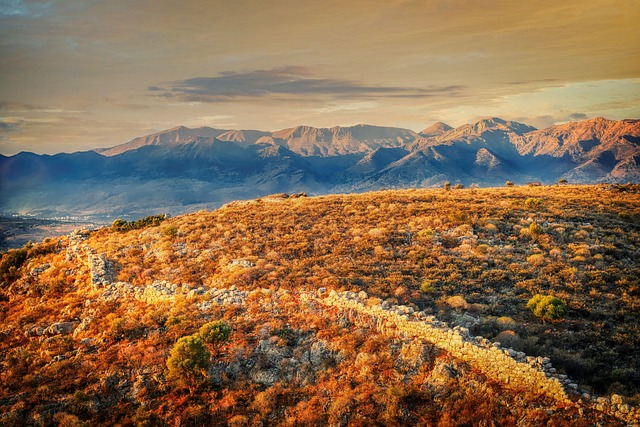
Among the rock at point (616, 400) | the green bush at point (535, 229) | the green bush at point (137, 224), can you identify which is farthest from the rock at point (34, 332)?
the green bush at point (535, 229)

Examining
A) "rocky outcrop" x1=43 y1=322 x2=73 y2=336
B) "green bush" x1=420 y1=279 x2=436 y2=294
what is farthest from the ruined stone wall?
"rocky outcrop" x1=43 y1=322 x2=73 y2=336

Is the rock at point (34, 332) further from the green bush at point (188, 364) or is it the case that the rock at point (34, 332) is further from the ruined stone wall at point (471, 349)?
the ruined stone wall at point (471, 349)

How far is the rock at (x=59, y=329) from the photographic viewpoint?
944 inches

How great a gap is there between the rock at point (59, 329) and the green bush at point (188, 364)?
10.7 m

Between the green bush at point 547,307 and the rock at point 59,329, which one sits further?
the rock at point 59,329

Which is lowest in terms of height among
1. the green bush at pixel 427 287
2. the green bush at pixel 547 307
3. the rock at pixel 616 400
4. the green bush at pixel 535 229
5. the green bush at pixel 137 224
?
the rock at pixel 616 400

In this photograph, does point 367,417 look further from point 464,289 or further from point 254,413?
point 464,289

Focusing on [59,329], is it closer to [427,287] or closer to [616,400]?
[427,287]

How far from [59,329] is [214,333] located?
38.9 ft

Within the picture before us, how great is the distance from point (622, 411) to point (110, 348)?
2342 cm

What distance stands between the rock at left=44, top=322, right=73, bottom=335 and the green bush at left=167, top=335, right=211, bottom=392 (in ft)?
35.0

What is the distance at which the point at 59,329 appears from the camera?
947 inches

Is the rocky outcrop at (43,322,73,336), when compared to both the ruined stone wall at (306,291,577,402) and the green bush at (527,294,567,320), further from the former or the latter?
the green bush at (527,294,567,320)

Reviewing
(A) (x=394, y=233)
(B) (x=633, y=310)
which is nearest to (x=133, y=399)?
(A) (x=394, y=233)
